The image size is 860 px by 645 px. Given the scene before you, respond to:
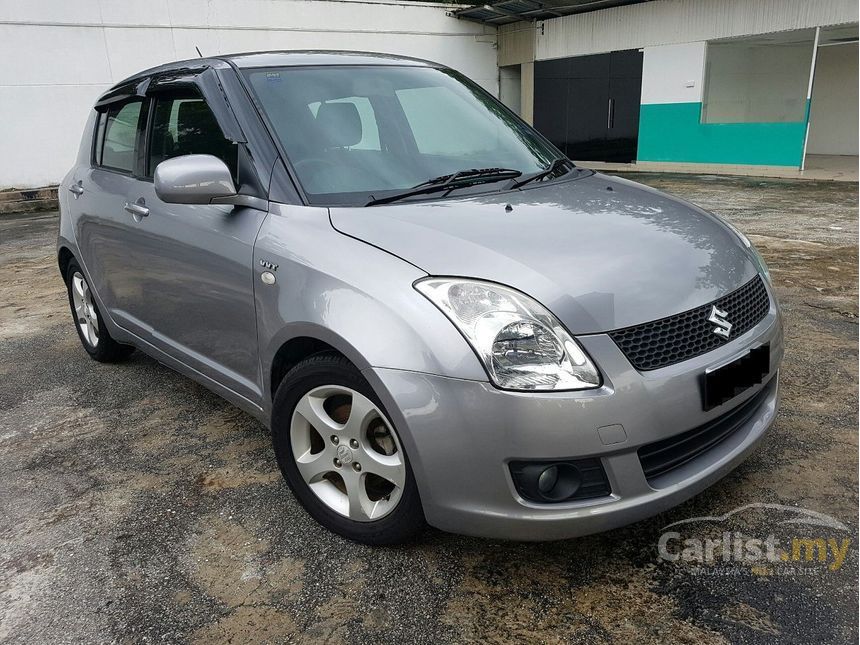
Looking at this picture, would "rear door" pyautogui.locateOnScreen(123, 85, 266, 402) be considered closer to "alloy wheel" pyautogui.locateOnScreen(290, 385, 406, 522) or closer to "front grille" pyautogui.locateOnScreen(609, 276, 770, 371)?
"alloy wheel" pyautogui.locateOnScreen(290, 385, 406, 522)

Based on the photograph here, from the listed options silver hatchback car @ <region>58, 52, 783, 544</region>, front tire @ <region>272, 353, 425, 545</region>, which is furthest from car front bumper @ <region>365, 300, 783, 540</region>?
front tire @ <region>272, 353, 425, 545</region>

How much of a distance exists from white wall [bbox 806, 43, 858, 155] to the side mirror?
63.1 ft

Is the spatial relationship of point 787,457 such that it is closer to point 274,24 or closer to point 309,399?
point 309,399

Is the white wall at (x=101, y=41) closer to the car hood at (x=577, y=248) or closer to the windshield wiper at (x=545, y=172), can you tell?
the windshield wiper at (x=545, y=172)

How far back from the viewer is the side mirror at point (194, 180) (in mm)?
2471

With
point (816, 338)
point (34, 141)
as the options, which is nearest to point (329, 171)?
point (816, 338)

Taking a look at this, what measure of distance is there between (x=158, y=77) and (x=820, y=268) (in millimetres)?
5334

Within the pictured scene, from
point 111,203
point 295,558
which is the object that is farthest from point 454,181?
point 111,203

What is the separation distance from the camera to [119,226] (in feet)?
11.3

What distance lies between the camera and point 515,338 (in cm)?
194

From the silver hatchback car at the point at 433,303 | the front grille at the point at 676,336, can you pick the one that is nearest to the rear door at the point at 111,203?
the silver hatchback car at the point at 433,303

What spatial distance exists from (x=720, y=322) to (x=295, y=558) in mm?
→ 1593

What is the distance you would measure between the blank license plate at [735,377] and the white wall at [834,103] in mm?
18653

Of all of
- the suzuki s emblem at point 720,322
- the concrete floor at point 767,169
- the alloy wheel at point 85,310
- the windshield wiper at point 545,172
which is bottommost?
the concrete floor at point 767,169
